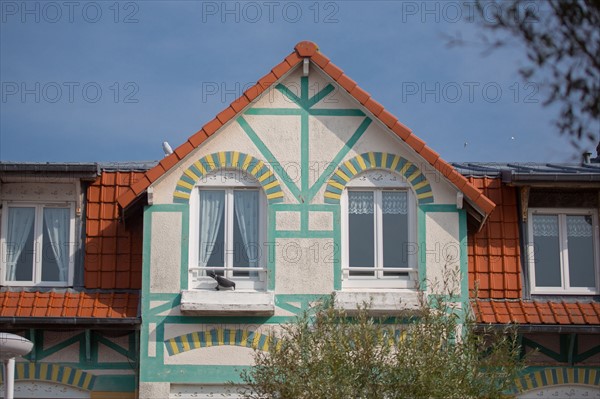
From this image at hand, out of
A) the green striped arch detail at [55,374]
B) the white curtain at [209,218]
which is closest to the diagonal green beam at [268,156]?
the white curtain at [209,218]

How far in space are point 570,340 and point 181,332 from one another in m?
6.82

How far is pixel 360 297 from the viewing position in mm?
18812

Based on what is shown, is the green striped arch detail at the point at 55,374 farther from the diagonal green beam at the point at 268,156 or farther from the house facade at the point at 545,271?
the house facade at the point at 545,271

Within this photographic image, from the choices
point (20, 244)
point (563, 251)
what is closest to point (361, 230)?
point (563, 251)

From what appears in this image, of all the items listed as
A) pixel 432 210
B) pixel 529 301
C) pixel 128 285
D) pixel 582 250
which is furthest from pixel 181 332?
pixel 582 250

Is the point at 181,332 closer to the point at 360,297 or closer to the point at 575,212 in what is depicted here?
the point at 360,297

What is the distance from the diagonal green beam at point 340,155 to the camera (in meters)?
19.6

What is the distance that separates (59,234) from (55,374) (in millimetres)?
2692

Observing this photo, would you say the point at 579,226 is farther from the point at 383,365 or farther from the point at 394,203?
the point at 383,365

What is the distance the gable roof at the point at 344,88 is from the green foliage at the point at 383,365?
4479 millimetres

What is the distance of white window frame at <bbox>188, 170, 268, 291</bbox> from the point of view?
19203 mm

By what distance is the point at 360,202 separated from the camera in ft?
64.7

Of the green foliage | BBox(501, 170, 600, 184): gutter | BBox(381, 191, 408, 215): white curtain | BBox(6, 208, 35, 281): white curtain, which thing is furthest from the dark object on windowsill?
BBox(501, 170, 600, 184): gutter

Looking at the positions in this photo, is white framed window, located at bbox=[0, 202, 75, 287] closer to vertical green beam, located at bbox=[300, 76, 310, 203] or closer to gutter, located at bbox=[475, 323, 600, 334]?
vertical green beam, located at bbox=[300, 76, 310, 203]
